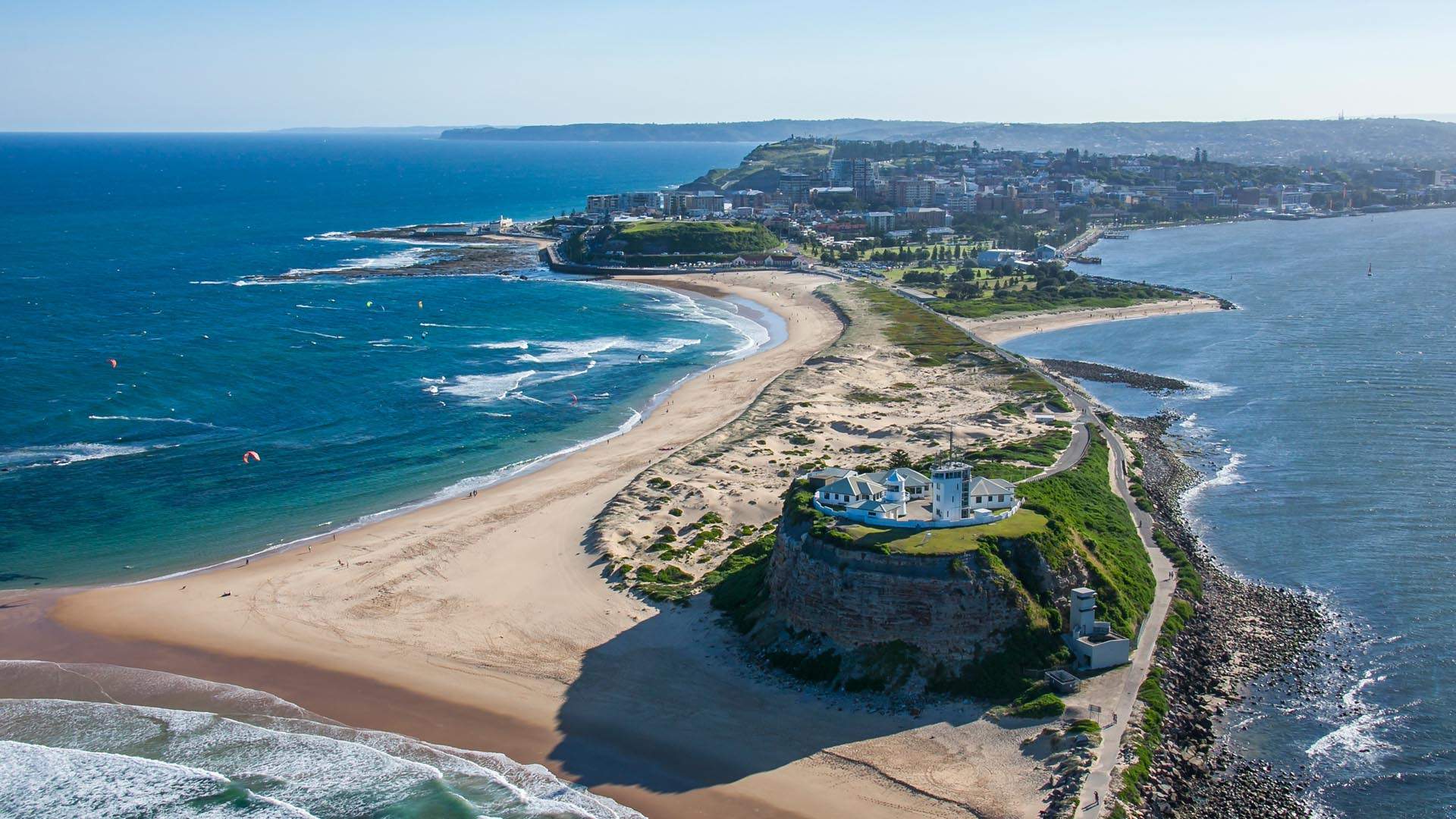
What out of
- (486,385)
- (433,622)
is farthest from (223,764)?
(486,385)

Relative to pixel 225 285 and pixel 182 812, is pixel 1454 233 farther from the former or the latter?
pixel 182 812

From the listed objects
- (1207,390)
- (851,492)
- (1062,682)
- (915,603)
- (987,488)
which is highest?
(987,488)

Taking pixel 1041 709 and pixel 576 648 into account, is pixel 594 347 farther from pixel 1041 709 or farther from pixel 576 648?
pixel 1041 709

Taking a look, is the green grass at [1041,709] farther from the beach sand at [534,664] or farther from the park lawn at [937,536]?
the park lawn at [937,536]

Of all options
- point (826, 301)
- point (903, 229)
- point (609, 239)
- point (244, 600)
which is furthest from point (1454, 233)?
point (244, 600)

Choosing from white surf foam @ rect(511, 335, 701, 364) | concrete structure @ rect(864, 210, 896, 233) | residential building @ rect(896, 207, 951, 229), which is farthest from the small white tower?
residential building @ rect(896, 207, 951, 229)

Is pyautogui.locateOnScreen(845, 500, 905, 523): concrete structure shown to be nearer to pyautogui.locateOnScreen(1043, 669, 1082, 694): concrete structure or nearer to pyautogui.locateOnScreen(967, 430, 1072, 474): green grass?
pyautogui.locateOnScreen(1043, 669, 1082, 694): concrete structure
